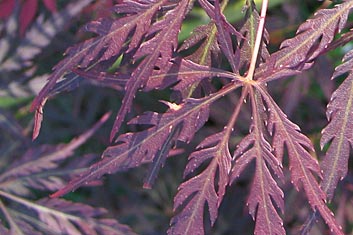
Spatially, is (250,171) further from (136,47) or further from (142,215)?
(136,47)

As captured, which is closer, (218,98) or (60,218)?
(218,98)

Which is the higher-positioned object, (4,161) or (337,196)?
(4,161)

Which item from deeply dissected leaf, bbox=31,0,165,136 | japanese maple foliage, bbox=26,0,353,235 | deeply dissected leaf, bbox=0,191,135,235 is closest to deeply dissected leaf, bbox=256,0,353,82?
japanese maple foliage, bbox=26,0,353,235

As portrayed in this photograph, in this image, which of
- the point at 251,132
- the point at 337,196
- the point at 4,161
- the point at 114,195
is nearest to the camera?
the point at 251,132

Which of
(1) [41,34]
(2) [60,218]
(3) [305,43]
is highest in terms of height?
(1) [41,34]

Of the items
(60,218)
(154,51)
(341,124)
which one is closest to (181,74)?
(154,51)

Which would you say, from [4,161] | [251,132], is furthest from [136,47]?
[4,161]

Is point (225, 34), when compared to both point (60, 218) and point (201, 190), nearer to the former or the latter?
point (201, 190)

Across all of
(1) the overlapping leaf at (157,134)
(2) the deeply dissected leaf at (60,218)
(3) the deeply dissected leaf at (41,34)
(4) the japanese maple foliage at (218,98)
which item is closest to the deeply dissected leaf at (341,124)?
(4) the japanese maple foliage at (218,98)

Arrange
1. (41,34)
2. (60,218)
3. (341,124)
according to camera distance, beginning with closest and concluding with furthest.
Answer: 1. (341,124)
2. (60,218)
3. (41,34)
